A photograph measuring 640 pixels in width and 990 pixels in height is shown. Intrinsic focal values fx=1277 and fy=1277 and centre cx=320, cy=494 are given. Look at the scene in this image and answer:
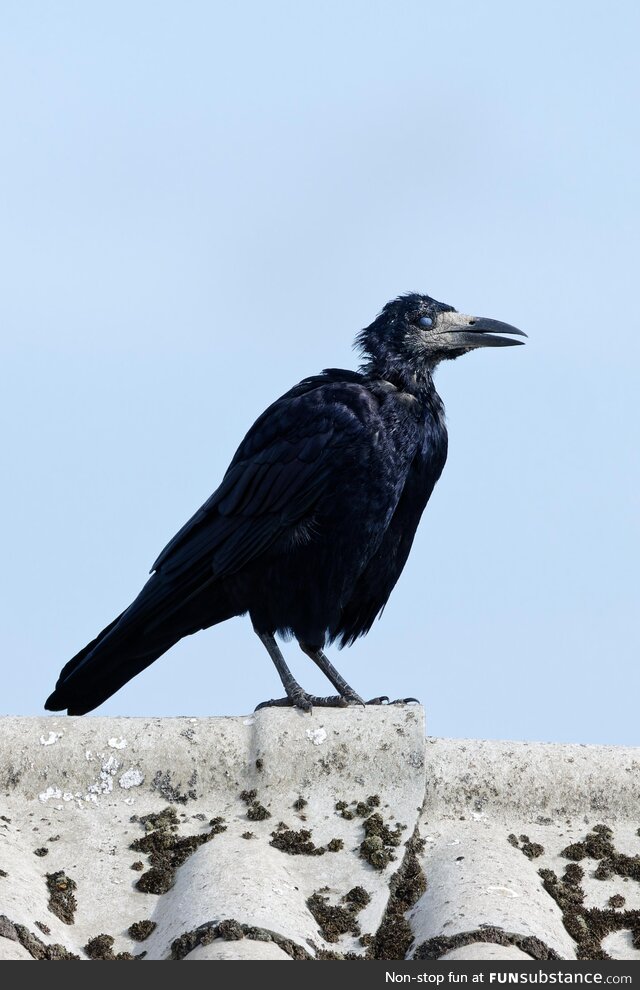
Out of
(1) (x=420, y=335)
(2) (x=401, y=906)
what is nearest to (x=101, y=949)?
(2) (x=401, y=906)

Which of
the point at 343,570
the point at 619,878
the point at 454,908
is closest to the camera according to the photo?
the point at 454,908

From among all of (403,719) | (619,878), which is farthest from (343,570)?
(619,878)

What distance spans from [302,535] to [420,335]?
4.56 ft

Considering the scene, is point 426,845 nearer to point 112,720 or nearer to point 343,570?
point 112,720

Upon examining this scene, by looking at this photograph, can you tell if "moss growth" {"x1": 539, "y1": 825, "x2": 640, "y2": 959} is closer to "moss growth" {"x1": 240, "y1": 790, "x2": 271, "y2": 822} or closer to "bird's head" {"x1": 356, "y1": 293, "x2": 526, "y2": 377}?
"moss growth" {"x1": 240, "y1": 790, "x2": 271, "y2": 822}

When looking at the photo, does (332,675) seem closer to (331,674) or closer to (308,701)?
(331,674)

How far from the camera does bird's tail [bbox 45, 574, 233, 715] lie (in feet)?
18.7

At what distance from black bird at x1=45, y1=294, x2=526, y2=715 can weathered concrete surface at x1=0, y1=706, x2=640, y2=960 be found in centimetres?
102

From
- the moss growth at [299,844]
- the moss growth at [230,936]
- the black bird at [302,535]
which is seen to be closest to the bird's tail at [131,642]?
the black bird at [302,535]

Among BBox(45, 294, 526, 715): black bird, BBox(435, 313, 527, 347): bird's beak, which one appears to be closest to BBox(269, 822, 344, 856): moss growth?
BBox(45, 294, 526, 715): black bird

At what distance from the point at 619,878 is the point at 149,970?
1.50 m

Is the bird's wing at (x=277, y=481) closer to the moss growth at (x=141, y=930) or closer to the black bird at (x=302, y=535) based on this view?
the black bird at (x=302, y=535)

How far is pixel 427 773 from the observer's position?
426 centimetres

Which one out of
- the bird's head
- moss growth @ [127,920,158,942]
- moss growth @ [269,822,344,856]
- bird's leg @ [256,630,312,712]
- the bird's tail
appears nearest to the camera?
moss growth @ [127,920,158,942]
